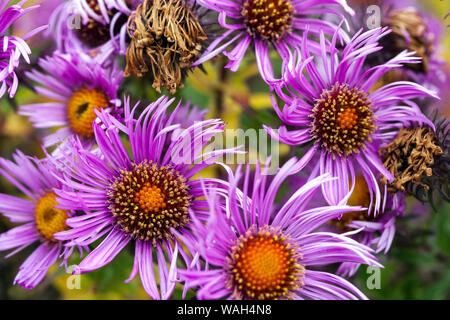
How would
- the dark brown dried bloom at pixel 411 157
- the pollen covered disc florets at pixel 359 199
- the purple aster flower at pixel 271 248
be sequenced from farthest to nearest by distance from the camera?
the pollen covered disc florets at pixel 359 199
the dark brown dried bloom at pixel 411 157
the purple aster flower at pixel 271 248

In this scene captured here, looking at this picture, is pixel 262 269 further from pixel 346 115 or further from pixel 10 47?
pixel 10 47

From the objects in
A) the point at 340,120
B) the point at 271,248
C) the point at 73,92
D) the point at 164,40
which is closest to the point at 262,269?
the point at 271,248

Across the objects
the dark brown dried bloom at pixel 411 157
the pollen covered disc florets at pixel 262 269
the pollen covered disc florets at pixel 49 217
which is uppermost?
the dark brown dried bloom at pixel 411 157

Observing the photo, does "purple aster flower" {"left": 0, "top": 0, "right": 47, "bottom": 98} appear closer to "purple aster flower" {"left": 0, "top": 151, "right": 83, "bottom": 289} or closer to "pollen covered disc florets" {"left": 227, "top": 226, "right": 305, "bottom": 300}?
"purple aster flower" {"left": 0, "top": 151, "right": 83, "bottom": 289}

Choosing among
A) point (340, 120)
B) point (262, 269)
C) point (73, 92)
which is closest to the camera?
point (262, 269)

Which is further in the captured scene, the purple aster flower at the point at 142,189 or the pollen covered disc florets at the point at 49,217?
the pollen covered disc florets at the point at 49,217

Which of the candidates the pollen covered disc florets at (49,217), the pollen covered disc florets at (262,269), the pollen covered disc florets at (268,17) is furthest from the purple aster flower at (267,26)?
the pollen covered disc florets at (49,217)

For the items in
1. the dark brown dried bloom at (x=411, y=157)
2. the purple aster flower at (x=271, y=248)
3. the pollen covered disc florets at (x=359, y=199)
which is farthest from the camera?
the pollen covered disc florets at (x=359, y=199)

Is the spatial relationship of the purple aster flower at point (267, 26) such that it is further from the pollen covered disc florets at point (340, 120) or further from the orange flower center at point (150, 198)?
the orange flower center at point (150, 198)
